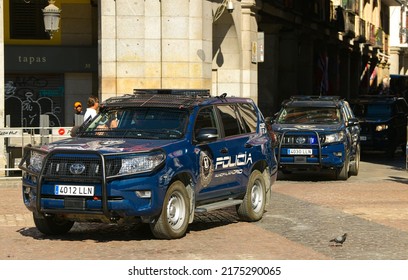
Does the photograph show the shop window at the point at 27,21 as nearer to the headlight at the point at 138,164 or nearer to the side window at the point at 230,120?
the side window at the point at 230,120

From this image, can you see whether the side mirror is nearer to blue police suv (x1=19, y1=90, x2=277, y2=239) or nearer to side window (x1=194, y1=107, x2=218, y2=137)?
blue police suv (x1=19, y1=90, x2=277, y2=239)

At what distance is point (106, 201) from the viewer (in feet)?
40.1

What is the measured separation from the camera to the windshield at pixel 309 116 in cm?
2303

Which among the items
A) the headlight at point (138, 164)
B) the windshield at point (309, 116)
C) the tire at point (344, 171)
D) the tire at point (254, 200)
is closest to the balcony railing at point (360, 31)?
the windshield at point (309, 116)

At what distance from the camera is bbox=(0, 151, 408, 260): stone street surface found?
11758 mm

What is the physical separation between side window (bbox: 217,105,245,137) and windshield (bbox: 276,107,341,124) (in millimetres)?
8372

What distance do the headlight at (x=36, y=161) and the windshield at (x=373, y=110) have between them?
20.6m

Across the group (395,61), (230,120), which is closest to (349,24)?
(395,61)

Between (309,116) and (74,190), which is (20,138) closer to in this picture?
(309,116)

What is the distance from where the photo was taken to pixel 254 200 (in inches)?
594

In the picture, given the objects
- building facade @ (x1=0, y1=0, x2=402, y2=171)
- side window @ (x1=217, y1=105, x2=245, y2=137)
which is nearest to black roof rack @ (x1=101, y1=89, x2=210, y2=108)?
side window @ (x1=217, y1=105, x2=245, y2=137)

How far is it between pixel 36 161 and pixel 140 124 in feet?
4.98

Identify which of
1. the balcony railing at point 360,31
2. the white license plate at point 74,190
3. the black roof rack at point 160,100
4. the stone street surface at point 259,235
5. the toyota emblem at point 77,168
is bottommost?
the stone street surface at point 259,235
